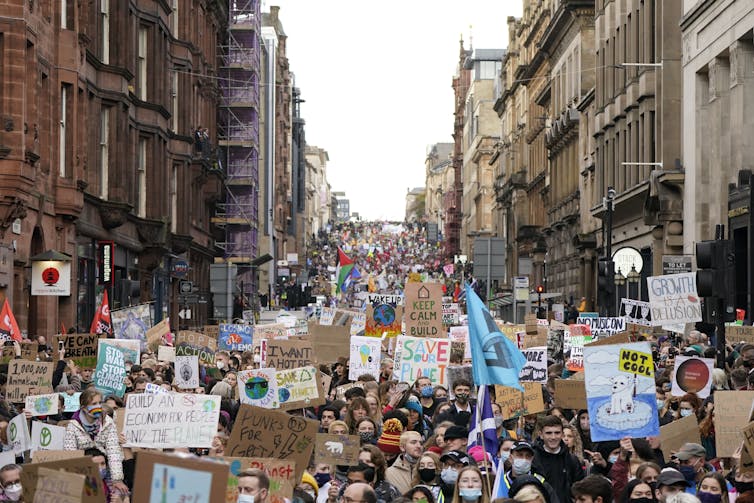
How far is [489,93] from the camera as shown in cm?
14525

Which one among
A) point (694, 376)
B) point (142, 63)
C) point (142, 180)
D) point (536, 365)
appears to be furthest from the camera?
point (142, 180)

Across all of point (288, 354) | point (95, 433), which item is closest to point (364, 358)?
point (288, 354)

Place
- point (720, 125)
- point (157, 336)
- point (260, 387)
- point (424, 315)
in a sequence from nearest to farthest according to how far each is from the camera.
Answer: point (260, 387)
point (424, 315)
point (157, 336)
point (720, 125)

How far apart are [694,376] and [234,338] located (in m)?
16.8

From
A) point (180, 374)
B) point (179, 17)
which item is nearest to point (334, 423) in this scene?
point (180, 374)

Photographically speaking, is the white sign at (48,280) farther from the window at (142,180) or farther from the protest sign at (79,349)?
the window at (142,180)

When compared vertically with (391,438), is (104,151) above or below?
above

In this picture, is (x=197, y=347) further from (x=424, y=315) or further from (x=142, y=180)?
(x=142, y=180)

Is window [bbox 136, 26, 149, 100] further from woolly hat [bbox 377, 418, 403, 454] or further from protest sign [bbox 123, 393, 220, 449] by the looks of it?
protest sign [bbox 123, 393, 220, 449]

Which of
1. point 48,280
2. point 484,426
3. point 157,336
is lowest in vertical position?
A: point 484,426

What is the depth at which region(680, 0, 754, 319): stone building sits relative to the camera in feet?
125

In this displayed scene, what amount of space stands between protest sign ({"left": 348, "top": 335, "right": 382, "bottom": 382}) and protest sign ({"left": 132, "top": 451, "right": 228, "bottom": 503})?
15.5 meters

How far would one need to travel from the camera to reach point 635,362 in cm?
1412

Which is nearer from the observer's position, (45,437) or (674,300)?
(45,437)
